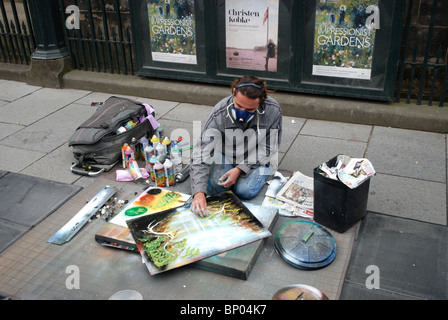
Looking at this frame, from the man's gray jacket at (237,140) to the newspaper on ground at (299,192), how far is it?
29 centimetres

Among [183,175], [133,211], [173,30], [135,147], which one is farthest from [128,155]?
[173,30]

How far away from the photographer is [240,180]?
12.2 ft

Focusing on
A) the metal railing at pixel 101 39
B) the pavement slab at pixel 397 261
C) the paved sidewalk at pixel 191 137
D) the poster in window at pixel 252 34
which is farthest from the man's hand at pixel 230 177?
the metal railing at pixel 101 39

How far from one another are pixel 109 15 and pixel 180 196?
12.5 ft

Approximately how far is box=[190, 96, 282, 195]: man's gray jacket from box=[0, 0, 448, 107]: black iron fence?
2.28m

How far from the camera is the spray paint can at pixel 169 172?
12.9ft

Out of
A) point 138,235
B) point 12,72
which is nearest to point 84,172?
point 138,235

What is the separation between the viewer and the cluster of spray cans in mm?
3957

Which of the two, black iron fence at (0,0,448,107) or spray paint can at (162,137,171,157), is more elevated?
black iron fence at (0,0,448,107)

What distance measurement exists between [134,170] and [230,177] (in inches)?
42.7

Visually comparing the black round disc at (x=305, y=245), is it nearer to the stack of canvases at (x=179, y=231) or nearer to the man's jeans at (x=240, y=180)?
the stack of canvases at (x=179, y=231)

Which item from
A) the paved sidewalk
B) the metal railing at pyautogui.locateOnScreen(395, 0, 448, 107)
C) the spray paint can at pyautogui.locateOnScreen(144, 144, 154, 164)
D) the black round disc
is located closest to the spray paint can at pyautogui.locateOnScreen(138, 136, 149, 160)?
the spray paint can at pyautogui.locateOnScreen(144, 144, 154, 164)

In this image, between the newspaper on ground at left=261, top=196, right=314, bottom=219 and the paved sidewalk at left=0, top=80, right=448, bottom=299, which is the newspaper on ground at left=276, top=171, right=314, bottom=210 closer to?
the newspaper on ground at left=261, top=196, right=314, bottom=219
